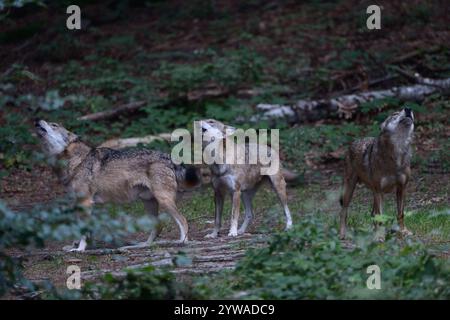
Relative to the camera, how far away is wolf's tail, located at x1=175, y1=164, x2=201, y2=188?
13602mm

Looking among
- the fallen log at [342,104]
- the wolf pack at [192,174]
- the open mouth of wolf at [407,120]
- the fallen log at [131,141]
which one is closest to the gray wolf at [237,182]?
the wolf pack at [192,174]

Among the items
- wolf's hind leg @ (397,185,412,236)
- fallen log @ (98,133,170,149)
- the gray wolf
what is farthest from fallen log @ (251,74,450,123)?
wolf's hind leg @ (397,185,412,236)

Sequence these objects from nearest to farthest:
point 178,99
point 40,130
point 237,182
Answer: point 40,130 < point 237,182 < point 178,99

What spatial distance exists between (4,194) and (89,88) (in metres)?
6.09

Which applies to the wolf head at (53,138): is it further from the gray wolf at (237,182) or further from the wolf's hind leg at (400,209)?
the wolf's hind leg at (400,209)

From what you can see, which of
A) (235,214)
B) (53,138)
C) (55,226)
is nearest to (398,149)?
(235,214)

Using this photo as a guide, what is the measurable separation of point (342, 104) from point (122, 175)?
8579mm

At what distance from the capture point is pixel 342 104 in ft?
68.9

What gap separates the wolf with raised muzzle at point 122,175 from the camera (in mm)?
13477

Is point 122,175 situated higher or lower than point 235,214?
higher

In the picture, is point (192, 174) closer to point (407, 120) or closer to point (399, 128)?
point (399, 128)

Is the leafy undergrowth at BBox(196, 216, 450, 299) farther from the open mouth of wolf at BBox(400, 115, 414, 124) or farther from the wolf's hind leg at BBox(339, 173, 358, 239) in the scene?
the wolf's hind leg at BBox(339, 173, 358, 239)
